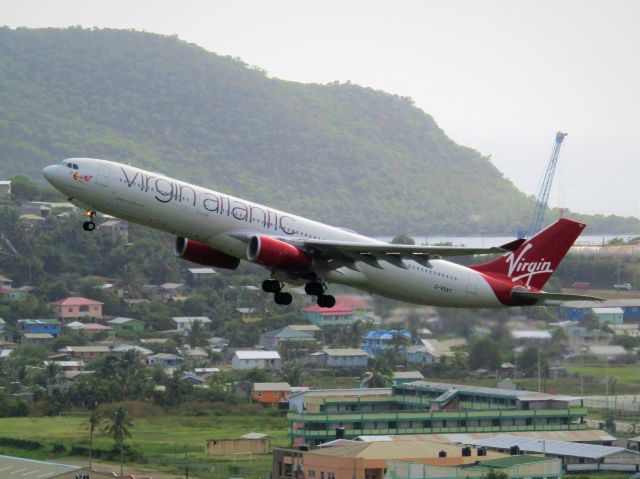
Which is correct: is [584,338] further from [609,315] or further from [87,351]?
[87,351]

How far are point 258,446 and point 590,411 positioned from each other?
71.2 ft

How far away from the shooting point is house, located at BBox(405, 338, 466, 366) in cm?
9269

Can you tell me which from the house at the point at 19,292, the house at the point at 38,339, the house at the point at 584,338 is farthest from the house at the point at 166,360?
the house at the point at 584,338

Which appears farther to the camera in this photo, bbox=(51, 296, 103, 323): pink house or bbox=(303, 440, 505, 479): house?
bbox=(51, 296, 103, 323): pink house

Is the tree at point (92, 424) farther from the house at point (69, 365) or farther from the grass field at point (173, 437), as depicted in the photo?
the house at point (69, 365)

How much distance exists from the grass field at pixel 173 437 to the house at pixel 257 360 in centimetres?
2667

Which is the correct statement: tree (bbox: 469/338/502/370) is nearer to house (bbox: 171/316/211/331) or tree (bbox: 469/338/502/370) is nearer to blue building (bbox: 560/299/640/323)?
blue building (bbox: 560/299/640/323)

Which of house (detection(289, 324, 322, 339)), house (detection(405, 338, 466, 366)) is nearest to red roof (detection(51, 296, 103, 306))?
house (detection(289, 324, 322, 339))

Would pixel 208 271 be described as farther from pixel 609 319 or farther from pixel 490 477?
pixel 490 477

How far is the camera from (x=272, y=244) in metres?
61.5

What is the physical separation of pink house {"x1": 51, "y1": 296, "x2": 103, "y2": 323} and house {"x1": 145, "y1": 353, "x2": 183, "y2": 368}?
88.9 feet

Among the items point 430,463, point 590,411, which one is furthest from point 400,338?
point 430,463

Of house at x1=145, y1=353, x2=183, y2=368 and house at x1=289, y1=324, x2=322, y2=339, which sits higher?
house at x1=289, y1=324, x2=322, y2=339

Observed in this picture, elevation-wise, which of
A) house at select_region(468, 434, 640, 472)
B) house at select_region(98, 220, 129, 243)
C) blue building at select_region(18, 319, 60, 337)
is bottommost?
house at select_region(468, 434, 640, 472)
